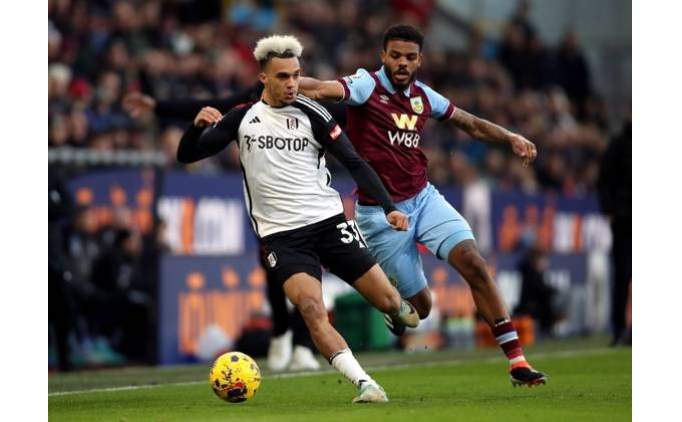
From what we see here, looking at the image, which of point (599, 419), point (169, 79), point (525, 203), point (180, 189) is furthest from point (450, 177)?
point (599, 419)

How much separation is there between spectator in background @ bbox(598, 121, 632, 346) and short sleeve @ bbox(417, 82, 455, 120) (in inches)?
244

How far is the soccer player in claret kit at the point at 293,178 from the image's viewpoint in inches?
380

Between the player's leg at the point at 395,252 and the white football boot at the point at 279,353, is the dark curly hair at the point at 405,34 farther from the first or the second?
the white football boot at the point at 279,353

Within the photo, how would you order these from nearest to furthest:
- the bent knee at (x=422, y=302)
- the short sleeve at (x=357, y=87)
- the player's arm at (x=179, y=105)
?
the short sleeve at (x=357, y=87)
the bent knee at (x=422, y=302)
the player's arm at (x=179, y=105)

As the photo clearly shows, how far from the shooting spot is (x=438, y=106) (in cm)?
1099

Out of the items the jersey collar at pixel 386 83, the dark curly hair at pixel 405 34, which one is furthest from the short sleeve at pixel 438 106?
the dark curly hair at pixel 405 34

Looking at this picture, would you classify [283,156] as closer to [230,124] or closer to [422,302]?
[230,124]

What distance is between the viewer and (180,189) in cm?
1611

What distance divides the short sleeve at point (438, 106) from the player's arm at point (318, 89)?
32.0 inches

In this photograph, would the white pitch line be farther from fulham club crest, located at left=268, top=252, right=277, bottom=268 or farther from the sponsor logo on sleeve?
the sponsor logo on sleeve

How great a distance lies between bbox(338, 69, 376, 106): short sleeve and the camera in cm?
1059

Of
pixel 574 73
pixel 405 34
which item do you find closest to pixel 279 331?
pixel 405 34

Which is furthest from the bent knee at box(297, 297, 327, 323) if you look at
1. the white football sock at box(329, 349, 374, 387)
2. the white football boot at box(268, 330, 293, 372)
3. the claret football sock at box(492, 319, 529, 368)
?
the white football boot at box(268, 330, 293, 372)

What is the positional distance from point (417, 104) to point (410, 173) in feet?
1.62
